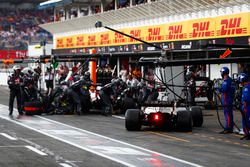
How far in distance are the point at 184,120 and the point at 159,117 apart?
0.71 m

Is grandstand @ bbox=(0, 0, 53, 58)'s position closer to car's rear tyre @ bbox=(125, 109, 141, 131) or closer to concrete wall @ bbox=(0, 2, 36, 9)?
concrete wall @ bbox=(0, 2, 36, 9)

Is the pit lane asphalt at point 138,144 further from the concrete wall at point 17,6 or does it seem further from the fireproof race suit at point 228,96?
the concrete wall at point 17,6

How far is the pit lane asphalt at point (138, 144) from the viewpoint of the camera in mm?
11875

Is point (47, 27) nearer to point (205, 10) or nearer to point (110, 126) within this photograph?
point (205, 10)

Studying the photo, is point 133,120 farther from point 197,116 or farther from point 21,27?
point 21,27

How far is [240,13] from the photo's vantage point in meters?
28.5

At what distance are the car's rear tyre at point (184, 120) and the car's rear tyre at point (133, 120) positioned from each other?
111cm

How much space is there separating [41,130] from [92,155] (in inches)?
208

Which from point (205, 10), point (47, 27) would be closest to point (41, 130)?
point (205, 10)

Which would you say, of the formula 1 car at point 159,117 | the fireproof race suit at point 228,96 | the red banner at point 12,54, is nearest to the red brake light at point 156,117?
the formula 1 car at point 159,117

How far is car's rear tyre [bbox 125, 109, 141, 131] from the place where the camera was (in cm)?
1747

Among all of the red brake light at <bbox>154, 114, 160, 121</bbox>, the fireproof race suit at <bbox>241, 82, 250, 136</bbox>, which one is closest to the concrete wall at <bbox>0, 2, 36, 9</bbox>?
the red brake light at <bbox>154, 114, 160, 121</bbox>

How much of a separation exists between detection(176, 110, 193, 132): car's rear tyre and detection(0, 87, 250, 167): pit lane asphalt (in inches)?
9.2

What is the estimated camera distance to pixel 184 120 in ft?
56.9
